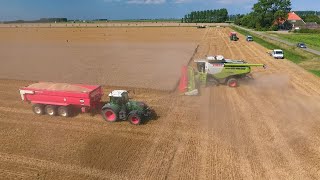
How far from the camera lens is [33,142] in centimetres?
1648

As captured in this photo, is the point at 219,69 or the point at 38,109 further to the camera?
the point at 219,69

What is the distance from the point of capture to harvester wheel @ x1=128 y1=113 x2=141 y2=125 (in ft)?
59.8

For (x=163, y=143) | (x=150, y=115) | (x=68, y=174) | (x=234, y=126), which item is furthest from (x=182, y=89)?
(x=68, y=174)

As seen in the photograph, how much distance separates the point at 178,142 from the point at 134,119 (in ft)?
11.1

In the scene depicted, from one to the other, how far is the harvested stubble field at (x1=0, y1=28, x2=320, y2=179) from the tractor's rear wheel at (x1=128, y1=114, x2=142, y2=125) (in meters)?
0.40

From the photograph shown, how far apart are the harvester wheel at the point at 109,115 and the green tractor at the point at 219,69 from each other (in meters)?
9.83

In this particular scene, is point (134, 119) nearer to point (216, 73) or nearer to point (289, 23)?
point (216, 73)

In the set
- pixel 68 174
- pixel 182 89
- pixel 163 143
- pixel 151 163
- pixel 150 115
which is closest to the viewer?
pixel 68 174

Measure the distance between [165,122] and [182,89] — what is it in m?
6.73

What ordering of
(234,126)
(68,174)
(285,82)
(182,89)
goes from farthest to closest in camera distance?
(285,82), (182,89), (234,126), (68,174)

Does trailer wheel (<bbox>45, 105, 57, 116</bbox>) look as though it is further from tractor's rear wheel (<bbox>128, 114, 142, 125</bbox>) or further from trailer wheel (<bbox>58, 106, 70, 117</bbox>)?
tractor's rear wheel (<bbox>128, 114, 142, 125</bbox>)

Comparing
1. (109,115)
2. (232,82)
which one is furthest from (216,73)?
(109,115)

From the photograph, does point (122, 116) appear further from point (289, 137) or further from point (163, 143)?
point (289, 137)

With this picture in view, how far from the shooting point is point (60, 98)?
1919 cm
